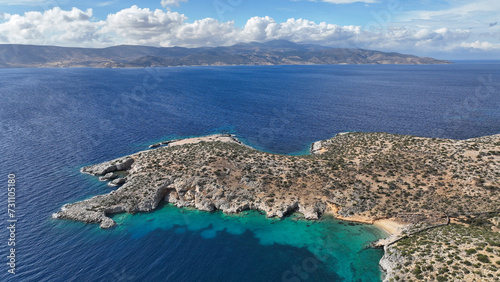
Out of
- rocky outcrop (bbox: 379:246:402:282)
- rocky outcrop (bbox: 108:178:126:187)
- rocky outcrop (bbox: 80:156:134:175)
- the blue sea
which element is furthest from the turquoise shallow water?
rocky outcrop (bbox: 80:156:134:175)

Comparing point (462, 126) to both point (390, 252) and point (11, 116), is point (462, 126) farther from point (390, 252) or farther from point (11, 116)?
point (11, 116)

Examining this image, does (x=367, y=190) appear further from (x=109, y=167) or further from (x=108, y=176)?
(x=109, y=167)

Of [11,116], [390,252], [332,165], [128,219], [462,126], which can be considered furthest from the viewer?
[11,116]

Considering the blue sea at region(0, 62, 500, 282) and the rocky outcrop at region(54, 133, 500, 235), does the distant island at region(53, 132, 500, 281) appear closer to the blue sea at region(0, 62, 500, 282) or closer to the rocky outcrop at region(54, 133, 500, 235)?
the rocky outcrop at region(54, 133, 500, 235)

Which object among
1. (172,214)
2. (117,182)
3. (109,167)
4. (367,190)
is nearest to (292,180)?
(367,190)

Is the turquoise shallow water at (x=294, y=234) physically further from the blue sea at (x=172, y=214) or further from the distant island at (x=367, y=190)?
the distant island at (x=367, y=190)

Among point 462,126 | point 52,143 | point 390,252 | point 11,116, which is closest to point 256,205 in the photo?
point 390,252
